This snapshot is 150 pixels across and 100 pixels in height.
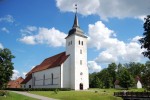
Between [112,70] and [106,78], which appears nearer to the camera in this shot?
[106,78]

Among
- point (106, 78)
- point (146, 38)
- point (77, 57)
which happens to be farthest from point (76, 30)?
point (106, 78)

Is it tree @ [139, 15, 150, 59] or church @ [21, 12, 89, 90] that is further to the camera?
church @ [21, 12, 89, 90]

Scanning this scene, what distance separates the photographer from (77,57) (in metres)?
58.6

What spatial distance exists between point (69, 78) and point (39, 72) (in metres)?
15.3

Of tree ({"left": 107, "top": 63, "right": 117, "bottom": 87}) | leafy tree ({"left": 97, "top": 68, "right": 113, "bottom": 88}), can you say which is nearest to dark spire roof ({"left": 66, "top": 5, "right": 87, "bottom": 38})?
leafy tree ({"left": 97, "top": 68, "right": 113, "bottom": 88})

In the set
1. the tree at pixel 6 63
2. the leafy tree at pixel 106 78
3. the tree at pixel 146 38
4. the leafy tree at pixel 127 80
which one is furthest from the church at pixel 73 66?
the leafy tree at pixel 106 78

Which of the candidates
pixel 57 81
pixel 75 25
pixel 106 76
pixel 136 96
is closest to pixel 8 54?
pixel 57 81

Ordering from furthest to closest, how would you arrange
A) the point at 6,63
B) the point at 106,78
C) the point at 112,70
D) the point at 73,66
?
the point at 112,70 → the point at 106,78 → the point at 73,66 → the point at 6,63

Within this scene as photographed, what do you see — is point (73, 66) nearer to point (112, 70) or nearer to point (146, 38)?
point (146, 38)

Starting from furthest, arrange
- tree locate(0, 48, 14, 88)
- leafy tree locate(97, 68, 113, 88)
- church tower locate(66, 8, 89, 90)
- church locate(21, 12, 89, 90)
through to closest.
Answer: leafy tree locate(97, 68, 113, 88) < church locate(21, 12, 89, 90) < church tower locate(66, 8, 89, 90) < tree locate(0, 48, 14, 88)

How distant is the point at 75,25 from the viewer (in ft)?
199

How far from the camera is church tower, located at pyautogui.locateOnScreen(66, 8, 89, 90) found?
5787cm

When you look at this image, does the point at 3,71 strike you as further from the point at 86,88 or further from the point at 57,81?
the point at 86,88

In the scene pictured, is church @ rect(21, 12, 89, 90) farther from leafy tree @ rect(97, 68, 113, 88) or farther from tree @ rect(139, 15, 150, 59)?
leafy tree @ rect(97, 68, 113, 88)
